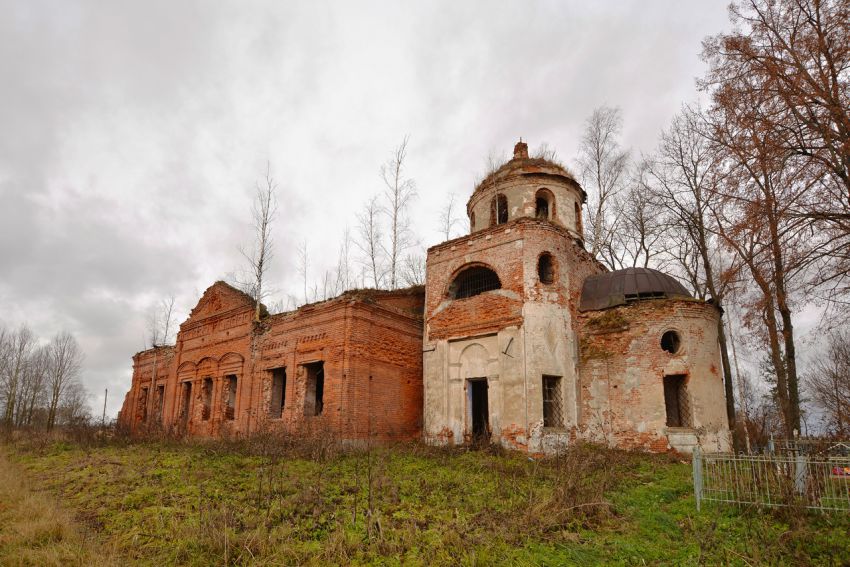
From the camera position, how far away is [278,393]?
1928cm

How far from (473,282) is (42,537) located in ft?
43.0

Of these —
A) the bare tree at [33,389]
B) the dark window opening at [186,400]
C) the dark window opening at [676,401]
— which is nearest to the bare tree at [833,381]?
the dark window opening at [676,401]

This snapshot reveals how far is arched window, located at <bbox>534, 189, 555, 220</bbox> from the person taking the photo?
19062 mm

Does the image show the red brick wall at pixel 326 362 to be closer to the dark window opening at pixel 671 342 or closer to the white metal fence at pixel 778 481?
the dark window opening at pixel 671 342

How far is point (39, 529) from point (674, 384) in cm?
1596

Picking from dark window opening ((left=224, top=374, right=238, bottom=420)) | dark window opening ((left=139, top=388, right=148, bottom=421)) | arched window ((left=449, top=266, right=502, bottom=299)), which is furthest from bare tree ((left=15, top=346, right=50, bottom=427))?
arched window ((left=449, top=266, right=502, bottom=299))

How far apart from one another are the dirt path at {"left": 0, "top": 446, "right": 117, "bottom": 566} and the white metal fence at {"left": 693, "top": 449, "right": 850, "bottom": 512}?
8.92 meters

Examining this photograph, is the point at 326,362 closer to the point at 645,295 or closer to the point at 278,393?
the point at 278,393

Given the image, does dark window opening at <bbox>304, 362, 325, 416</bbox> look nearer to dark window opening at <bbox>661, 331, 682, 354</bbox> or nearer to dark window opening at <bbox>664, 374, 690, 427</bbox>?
dark window opening at <bbox>661, 331, 682, 354</bbox>

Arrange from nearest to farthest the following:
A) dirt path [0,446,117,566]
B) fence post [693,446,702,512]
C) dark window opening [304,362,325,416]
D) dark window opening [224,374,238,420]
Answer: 1. dirt path [0,446,117,566]
2. fence post [693,446,702,512]
3. dark window opening [304,362,325,416]
4. dark window opening [224,374,238,420]

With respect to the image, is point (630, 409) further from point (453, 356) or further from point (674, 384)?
point (453, 356)

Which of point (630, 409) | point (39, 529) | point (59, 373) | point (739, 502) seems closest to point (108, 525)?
point (39, 529)

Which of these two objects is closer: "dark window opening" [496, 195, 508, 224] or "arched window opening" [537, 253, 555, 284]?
"arched window opening" [537, 253, 555, 284]

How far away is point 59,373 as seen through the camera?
4609 centimetres
